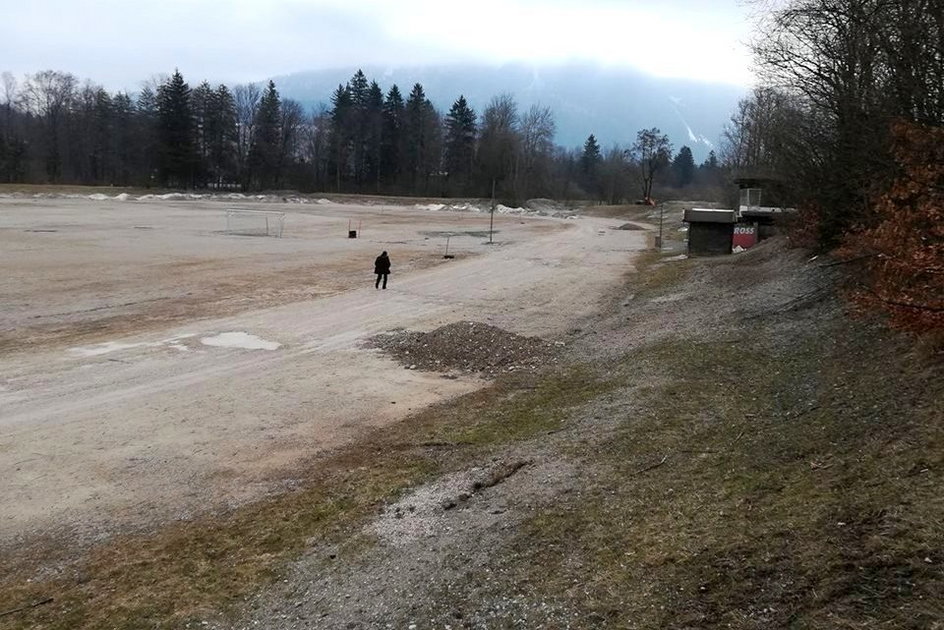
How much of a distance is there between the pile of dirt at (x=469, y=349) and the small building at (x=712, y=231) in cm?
1927

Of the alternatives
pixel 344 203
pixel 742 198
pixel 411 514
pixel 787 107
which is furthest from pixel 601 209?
pixel 411 514

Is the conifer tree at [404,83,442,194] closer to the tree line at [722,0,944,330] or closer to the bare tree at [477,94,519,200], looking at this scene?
the bare tree at [477,94,519,200]

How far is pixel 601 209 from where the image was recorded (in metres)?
101

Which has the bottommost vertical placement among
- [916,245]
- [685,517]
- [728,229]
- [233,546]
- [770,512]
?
[233,546]

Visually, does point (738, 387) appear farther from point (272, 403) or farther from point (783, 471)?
point (272, 403)

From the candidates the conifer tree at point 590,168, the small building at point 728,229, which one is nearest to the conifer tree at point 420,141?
the conifer tree at point 590,168

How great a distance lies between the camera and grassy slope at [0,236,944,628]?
4.42 meters

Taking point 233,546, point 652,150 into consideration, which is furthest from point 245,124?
point 233,546

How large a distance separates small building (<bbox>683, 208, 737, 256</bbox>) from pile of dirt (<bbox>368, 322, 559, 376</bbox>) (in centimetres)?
1927

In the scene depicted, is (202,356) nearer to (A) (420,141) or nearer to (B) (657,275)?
(B) (657,275)

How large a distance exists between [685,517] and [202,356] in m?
11.9

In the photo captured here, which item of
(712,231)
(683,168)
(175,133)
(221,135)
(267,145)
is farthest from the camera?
(683,168)

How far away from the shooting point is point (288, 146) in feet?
391

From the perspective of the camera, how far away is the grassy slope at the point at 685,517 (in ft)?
14.5
